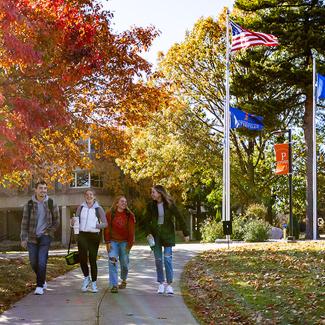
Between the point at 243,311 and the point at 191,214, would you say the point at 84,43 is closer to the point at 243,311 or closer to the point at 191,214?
the point at 243,311

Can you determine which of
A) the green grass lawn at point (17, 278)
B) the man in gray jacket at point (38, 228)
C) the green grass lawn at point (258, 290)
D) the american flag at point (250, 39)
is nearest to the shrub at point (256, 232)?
the american flag at point (250, 39)

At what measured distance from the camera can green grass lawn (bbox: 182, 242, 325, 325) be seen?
7.71 metres

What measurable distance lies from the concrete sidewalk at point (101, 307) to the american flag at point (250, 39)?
1644cm

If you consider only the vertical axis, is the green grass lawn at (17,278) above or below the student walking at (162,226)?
below

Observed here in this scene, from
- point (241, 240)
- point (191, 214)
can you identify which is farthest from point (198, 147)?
point (191, 214)

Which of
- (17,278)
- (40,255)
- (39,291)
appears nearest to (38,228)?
(40,255)

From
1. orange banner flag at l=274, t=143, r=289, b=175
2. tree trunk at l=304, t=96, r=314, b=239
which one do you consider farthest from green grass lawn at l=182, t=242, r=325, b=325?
tree trunk at l=304, t=96, r=314, b=239

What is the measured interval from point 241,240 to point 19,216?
33.8 metres

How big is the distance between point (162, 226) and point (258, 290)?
1876 mm

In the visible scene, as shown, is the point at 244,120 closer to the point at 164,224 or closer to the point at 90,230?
the point at 164,224

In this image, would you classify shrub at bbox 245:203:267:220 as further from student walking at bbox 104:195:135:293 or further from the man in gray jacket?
the man in gray jacket

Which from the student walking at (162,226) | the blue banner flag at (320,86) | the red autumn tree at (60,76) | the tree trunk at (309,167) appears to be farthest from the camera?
the tree trunk at (309,167)

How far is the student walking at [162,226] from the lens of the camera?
32.5 feet

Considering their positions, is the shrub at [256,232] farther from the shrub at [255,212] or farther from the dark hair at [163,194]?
the dark hair at [163,194]
